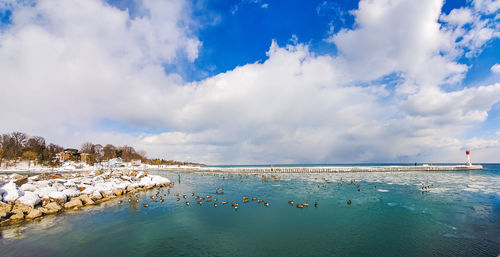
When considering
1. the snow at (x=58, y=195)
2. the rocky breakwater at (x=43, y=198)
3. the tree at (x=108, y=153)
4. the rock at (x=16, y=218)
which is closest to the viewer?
the rock at (x=16, y=218)

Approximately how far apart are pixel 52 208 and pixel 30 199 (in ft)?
7.58

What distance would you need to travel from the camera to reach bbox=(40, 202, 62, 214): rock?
71.1 ft

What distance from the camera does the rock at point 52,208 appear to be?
21.7 m

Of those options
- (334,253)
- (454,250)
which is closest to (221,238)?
(334,253)

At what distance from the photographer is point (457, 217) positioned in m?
20.1

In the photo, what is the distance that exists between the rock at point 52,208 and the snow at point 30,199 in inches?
50.5

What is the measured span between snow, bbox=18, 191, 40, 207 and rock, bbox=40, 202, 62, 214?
4.21 ft

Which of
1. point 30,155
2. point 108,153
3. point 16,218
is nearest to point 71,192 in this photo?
point 16,218

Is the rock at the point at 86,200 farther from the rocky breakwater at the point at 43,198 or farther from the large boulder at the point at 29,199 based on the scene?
the large boulder at the point at 29,199

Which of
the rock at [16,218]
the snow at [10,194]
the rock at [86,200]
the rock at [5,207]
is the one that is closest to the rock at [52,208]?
the rock at [16,218]

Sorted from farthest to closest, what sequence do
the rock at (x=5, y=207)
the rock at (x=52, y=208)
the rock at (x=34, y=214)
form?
the rock at (x=52, y=208), the rock at (x=34, y=214), the rock at (x=5, y=207)

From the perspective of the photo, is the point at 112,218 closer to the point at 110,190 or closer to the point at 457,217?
the point at 110,190

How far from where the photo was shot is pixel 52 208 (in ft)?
72.7

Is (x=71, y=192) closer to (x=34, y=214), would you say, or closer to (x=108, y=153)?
(x=34, y=214)
